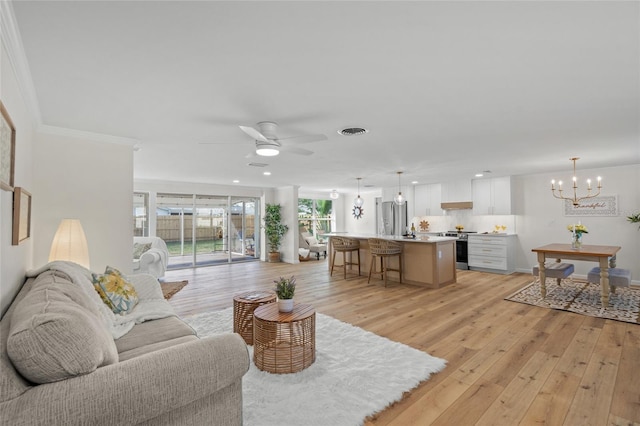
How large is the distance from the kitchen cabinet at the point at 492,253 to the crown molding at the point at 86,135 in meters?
7.13

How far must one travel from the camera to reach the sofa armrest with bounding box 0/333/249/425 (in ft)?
3.39

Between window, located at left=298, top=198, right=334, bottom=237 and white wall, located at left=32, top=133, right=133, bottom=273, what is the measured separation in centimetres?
737

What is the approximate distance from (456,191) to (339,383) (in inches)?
269

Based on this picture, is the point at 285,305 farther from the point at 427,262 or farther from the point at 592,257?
the point at 592,257

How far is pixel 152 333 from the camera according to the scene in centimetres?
225

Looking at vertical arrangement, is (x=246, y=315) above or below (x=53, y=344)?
below

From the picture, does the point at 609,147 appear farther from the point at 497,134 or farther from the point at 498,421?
the point at 498,421

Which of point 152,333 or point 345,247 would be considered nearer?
point 152,333

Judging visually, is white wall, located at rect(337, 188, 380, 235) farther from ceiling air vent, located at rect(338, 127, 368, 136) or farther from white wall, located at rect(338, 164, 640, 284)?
ceiling air vent, located at rect(338, 127, 368, 136)

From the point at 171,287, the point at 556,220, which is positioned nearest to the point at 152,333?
the point at 171,287

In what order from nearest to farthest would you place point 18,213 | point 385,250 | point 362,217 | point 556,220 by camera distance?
point 18,213 < point 385,250 < point 556,220 < point 362,217

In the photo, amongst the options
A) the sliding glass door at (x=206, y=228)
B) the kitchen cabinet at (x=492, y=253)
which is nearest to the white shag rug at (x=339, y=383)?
the kitchen cabinet at (x=492, y=253)

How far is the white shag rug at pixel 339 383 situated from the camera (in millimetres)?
1986

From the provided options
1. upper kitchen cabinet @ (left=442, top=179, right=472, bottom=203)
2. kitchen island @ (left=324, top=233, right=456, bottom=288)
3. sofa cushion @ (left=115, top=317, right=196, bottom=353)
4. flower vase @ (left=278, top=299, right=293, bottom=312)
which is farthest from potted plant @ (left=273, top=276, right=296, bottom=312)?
upper kitchen cabinet @ (left=442, top=179, right=472, bottom=203)
